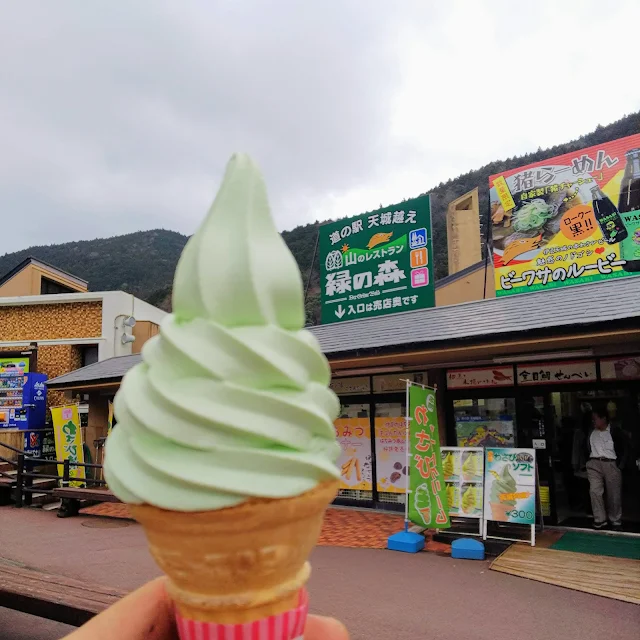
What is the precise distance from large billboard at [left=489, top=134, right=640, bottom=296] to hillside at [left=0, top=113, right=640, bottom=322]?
21.7 metres

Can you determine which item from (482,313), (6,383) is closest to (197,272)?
(482,313)

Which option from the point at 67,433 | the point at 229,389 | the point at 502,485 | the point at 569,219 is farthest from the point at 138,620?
the point at 67,433

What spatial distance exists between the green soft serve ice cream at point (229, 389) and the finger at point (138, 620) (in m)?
0.32

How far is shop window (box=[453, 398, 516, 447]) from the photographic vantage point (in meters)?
8.24

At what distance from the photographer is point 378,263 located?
37.6 ft

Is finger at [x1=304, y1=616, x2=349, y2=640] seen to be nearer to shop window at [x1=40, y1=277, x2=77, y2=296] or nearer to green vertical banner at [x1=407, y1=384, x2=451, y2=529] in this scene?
green vertical banner at [x1=407, y1=384, x2=451, y2=529]

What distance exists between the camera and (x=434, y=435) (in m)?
7.13

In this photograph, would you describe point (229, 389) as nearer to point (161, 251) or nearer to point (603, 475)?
point (603, 475)

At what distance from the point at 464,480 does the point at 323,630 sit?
615 centimetres

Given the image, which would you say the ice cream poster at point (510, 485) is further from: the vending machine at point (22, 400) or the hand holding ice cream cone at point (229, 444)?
the vending machine at point (22, 400)

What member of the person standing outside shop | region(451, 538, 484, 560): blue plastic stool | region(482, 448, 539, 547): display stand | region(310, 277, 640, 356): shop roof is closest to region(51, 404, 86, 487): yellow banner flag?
region(310, 277, 640, 356): shop roof

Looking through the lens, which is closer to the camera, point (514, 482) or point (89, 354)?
point (514, 482)

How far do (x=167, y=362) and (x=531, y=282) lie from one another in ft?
34.7

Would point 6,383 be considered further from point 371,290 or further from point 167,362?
point 167,362
